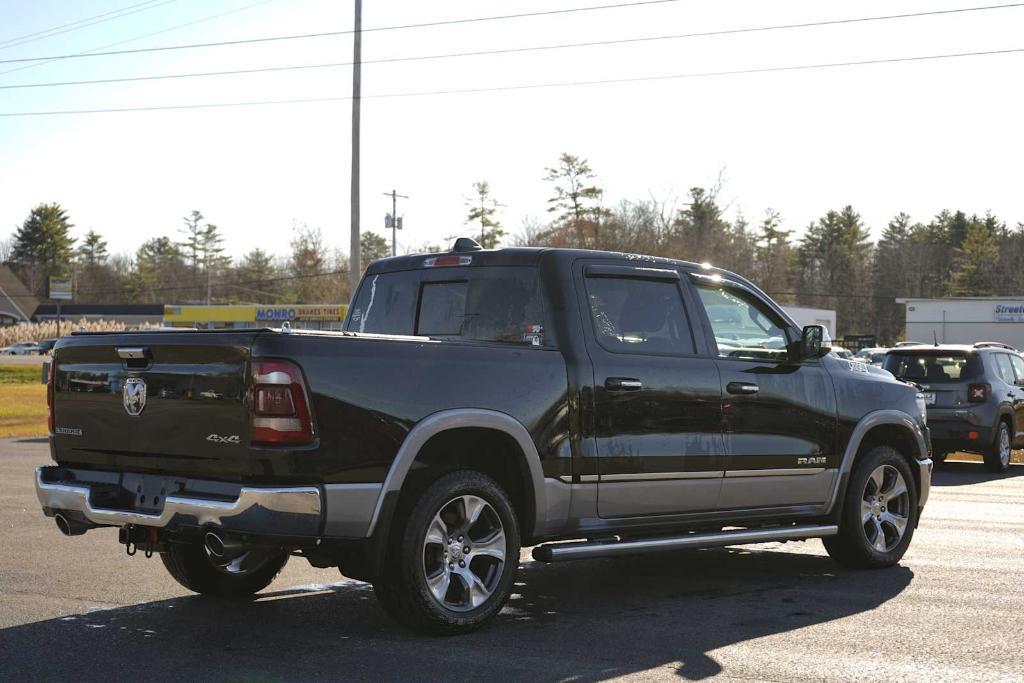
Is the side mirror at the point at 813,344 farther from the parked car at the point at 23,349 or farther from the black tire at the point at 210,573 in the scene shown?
the parked car at the point at 23,349

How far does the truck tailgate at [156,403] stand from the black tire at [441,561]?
2.77 feet

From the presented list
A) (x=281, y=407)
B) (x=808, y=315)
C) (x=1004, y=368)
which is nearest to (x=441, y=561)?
(x=281, y=407)

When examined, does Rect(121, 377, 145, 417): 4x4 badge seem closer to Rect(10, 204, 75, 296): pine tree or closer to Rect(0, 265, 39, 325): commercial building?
Rect(0, 265, 39, 325): commercial building

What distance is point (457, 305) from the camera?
7.25 m

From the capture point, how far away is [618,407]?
6738 millimetres

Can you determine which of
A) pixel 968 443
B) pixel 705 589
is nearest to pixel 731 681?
pixel 705 589

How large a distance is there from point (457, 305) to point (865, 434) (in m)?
3.17

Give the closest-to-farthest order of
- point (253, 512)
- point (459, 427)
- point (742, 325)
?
point (253, 512) < point (459, 427) < point (742, 325)

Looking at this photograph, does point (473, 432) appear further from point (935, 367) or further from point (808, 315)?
point (808, 315)

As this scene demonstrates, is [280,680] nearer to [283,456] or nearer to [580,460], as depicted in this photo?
[283,456]

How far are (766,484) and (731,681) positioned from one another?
8.23 ft

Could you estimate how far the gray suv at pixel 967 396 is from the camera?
54.1 ft

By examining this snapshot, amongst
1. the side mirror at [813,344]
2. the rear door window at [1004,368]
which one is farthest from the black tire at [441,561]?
the rear door window at [1004,368]

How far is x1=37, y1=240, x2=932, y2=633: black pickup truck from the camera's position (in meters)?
5.55
